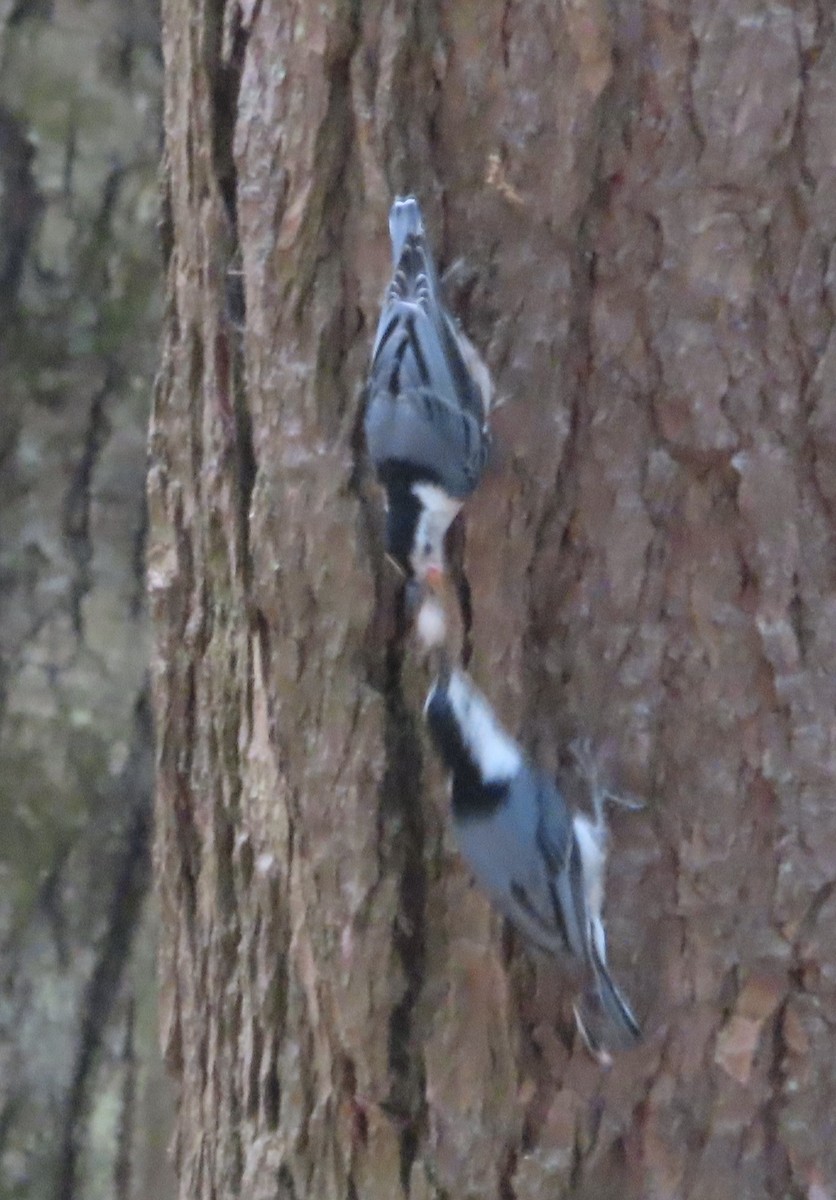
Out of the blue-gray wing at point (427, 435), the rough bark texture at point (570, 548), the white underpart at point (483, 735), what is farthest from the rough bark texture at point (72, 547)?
the white underpart at point (483, 735)

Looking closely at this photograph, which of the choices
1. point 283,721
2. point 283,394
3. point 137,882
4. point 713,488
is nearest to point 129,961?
point 137,882

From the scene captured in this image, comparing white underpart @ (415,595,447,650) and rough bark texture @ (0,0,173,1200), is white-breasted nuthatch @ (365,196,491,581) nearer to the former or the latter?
white underpart @ (415,595,447,650)

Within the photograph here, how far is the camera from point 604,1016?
125 centimetres

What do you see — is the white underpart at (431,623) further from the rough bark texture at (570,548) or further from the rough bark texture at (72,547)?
the rough bark texture at (72,547)

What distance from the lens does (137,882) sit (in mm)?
2236

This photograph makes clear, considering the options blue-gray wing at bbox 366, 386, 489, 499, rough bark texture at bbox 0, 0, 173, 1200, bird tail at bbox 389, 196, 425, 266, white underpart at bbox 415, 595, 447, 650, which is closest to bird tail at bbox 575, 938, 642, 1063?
white underpart at bbox 415, 595, 447, 650

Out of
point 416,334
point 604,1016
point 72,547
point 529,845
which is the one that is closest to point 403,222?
point 416,334

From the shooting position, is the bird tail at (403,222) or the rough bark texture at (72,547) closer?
the bird tail at (403,222)

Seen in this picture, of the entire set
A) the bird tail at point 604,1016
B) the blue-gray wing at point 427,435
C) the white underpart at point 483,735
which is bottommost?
the bird tail at point 604,1016

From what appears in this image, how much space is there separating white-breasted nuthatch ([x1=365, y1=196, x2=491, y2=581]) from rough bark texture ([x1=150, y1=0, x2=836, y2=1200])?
0.02m

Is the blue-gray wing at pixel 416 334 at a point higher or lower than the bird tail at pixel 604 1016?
higher

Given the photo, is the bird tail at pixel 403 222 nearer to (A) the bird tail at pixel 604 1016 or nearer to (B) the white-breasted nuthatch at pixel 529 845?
(B) the white-breasted nuthatch at pixel 529 845

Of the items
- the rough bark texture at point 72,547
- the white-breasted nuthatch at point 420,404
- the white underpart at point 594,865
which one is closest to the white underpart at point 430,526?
the white-breasted nuthatch at point 420,404

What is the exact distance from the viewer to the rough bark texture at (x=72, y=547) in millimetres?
2121
